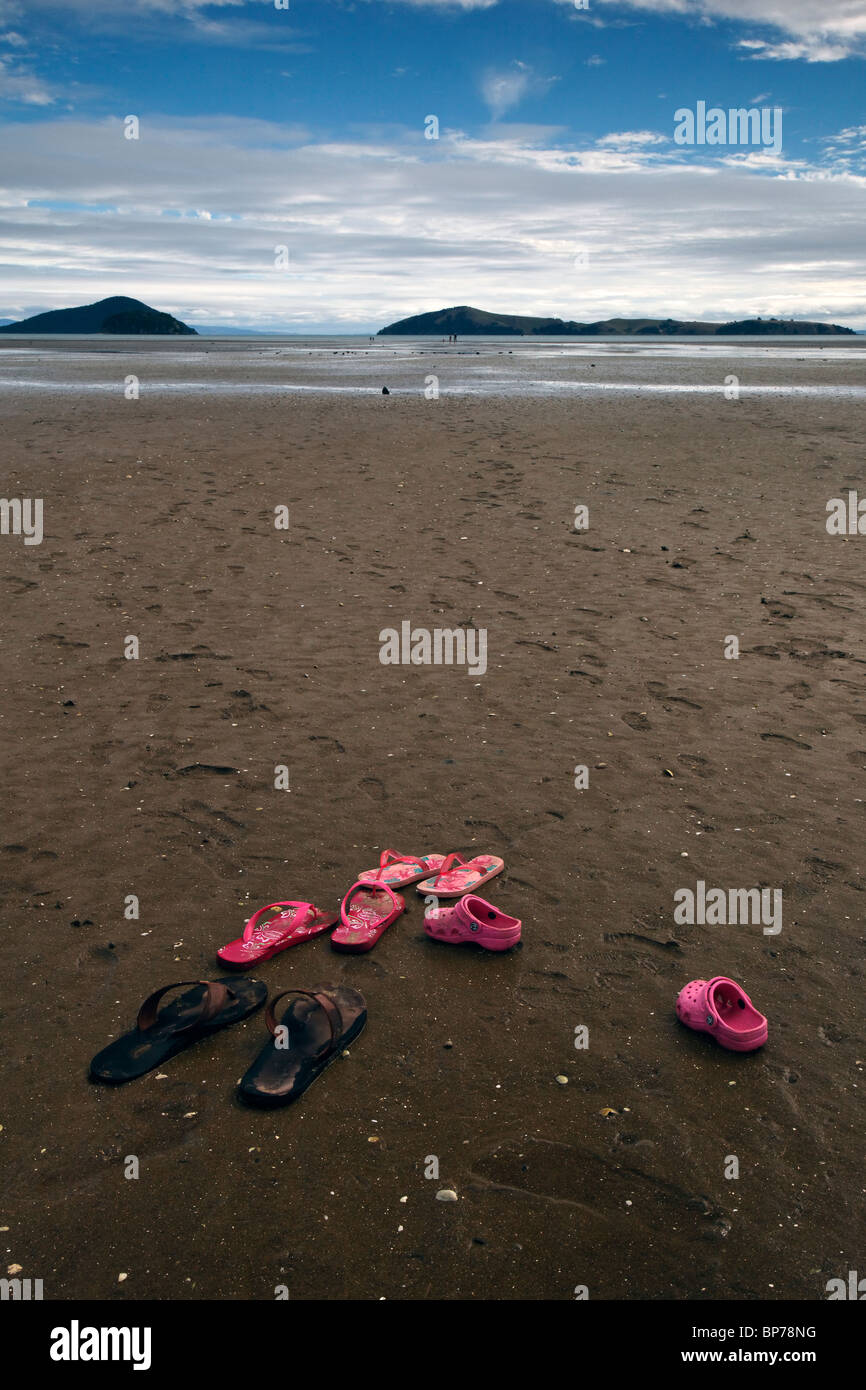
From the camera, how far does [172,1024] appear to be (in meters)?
4.73

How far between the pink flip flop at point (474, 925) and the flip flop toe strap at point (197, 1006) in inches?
50.3

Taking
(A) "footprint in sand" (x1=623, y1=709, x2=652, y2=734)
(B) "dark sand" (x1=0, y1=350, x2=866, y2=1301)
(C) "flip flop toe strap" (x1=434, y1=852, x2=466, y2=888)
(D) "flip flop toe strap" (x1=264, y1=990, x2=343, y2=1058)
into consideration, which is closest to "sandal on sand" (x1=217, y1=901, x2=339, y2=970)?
(B) "dark sand" (x1=0, y1=350, x2=866, y2=1301)

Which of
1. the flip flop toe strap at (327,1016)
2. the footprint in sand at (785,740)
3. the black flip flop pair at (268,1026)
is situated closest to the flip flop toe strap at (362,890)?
the black flip flop pair at (268,1026)

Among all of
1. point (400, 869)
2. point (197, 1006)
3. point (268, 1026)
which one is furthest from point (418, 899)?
point (197, 1006)

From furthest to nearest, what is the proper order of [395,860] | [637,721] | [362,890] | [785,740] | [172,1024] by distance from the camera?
[637,721] → [785,740] → [395,860] → [362,890] → [172,1024]

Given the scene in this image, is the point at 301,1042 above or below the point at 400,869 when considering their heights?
below

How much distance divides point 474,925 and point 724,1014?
1.44 m

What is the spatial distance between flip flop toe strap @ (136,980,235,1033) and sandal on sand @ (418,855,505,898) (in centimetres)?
144

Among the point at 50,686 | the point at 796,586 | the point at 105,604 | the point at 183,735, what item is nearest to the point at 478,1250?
the point at 183,735

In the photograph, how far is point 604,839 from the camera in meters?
6.48

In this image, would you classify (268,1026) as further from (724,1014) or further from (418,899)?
(724,1014)

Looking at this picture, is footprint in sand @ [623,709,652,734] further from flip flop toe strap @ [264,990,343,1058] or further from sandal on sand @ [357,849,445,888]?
flip flop toe strap @ [264,990,343,1058]
